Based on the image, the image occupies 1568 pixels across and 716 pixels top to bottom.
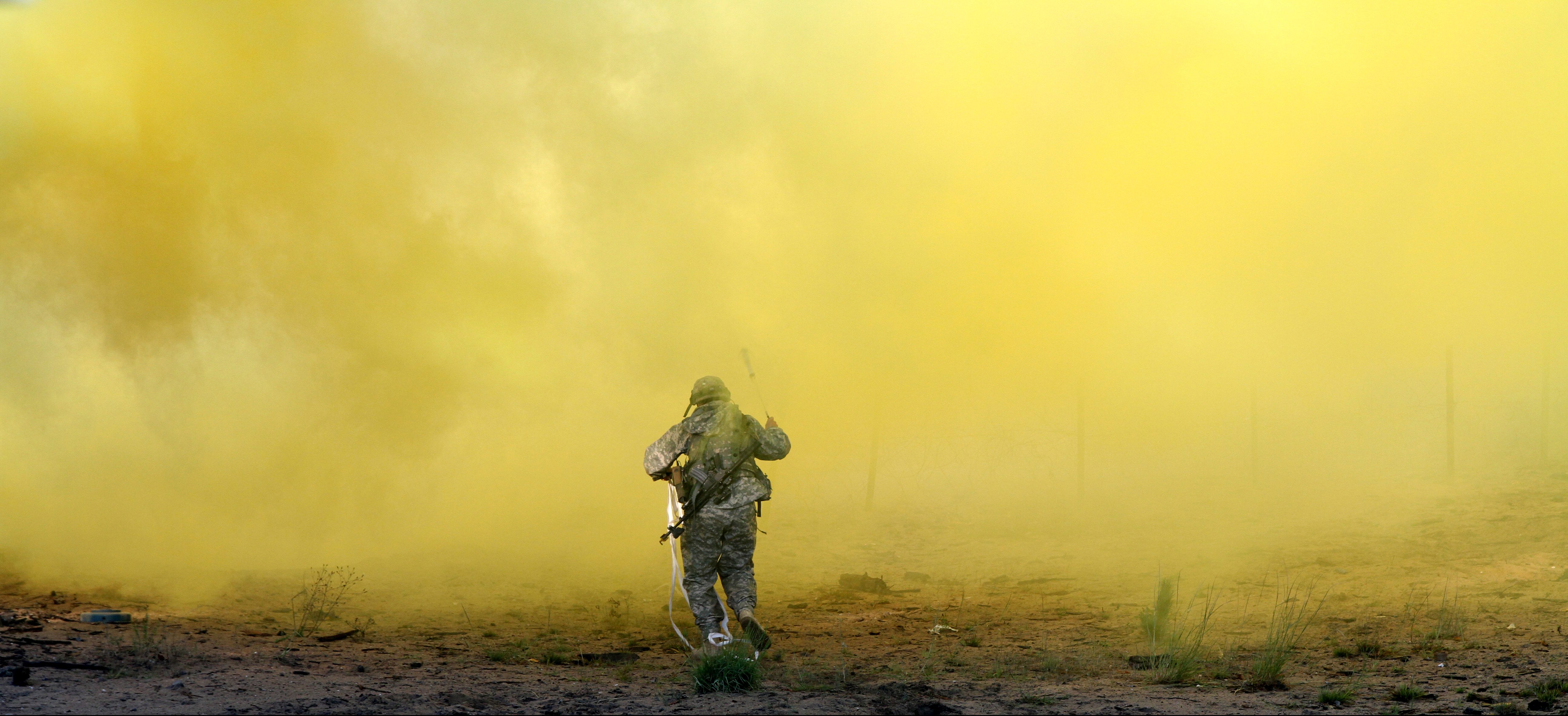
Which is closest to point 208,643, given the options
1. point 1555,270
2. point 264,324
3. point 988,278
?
point 264,324

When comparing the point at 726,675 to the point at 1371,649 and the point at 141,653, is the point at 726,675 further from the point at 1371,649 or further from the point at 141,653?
the point at 1371,649

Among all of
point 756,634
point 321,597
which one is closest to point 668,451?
point 756,634

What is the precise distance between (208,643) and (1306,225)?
65.8 ft

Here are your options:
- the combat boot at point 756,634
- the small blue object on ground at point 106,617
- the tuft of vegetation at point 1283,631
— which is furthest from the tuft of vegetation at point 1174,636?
the small blue object on ground at point 106,617

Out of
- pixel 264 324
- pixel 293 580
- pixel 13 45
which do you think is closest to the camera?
pixel 293 580

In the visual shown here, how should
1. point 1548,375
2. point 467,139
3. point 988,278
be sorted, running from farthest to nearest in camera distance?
point 1548,375 → point 988,278 → point 467,139

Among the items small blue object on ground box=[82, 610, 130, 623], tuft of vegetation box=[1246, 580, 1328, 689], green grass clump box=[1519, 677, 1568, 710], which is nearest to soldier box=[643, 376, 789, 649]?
tuft of vegetation box=[1246, 580, 1328, 689]

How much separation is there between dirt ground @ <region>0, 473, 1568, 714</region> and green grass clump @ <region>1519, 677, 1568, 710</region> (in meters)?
0.04

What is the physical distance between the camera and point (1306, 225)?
2056cm

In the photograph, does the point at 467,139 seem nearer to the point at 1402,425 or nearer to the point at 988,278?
the point at 988,278

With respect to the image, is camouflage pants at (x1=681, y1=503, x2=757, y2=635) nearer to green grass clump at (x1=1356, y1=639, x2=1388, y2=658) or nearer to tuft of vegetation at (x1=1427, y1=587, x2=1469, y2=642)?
green grass clump at (x1=1356, y1=639, x2=1388, y2=658)

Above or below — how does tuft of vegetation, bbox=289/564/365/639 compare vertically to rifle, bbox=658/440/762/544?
below

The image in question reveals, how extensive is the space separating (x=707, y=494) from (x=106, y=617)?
161 inches

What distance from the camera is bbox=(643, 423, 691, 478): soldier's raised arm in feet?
23.7
